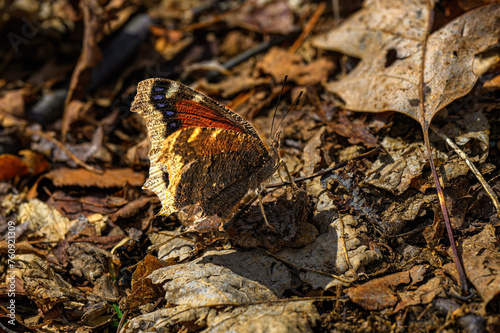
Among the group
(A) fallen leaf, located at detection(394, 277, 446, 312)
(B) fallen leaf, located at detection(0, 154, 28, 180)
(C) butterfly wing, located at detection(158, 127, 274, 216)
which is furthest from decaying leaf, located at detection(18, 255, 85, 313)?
(A) fallen leaf, located at detection(394, 277, 446, 312)

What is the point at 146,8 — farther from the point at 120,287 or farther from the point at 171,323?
the point at 171,323

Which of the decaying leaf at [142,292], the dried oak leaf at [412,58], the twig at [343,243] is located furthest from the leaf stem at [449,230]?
the decaying leaf at [142,292]

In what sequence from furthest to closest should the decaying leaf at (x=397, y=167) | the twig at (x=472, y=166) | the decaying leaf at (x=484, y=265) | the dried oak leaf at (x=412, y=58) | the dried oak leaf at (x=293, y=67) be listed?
1. the dried oak leaf at (x=293, y=67)
2. the dried oak leaf at (x=412, y=58)
3. the decaying leaf at (x=397, y=167)
4. the twig at (x=472, y=166)
5. the decaying leaf at (x=484, y=265)

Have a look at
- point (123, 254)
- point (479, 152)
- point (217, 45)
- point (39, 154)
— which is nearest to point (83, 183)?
point (39, 154)

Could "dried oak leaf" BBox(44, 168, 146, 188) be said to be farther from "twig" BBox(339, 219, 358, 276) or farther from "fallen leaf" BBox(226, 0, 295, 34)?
"fallen leaf" BBox(226, 0, 295, 34)

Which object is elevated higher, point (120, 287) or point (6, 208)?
point (6, 208)

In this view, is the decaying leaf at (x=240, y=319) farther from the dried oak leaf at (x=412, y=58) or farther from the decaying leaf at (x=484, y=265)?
the dried oak leaf at (x=412, y=58)
